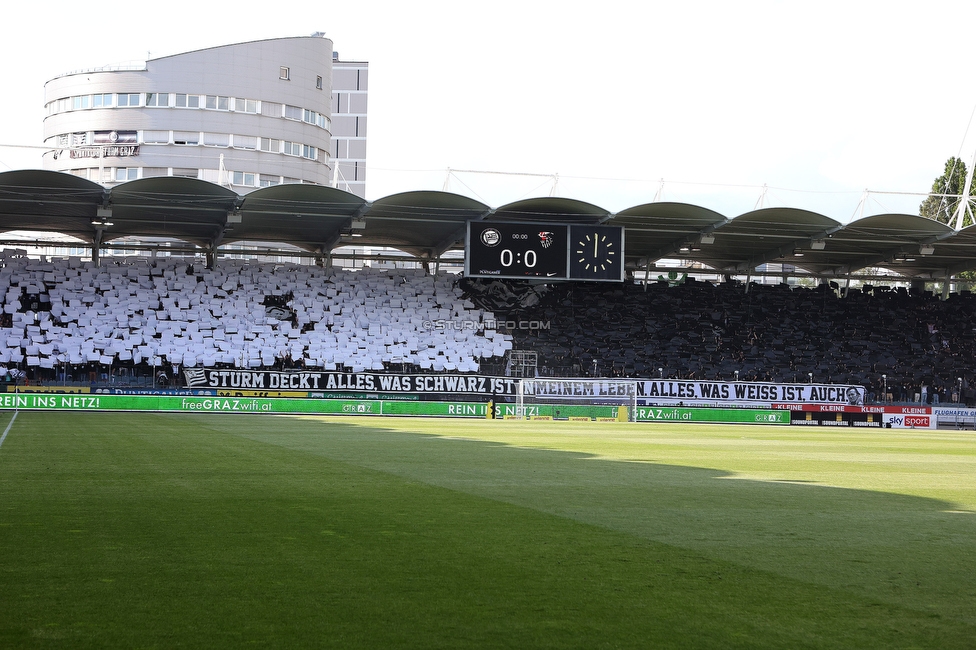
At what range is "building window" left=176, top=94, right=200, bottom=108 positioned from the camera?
73500 millimetres

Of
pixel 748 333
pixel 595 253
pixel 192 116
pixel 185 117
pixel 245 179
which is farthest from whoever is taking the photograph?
pixel 245 179

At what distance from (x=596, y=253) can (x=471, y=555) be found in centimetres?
3670

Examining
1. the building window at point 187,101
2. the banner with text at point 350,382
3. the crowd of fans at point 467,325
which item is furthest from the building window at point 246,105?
the banner with text at point 350,382

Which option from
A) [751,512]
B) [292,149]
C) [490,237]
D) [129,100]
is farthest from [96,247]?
[751,512]

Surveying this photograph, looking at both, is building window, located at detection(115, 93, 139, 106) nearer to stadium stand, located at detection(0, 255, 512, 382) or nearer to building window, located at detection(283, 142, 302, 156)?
building window, located at detection(283, 142, 302, 156)

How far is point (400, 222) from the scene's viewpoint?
147 feet

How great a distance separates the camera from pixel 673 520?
9.99m

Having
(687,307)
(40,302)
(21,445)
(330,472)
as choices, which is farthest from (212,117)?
(330,472)

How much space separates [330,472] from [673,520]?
20.2 feet

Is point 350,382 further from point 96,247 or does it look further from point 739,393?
point 739,393

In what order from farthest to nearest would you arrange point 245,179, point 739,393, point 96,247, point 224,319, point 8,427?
point 245,179
point 96,247
point 224,319
point 739,393
point 8,427

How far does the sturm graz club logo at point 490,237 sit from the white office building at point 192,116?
33369mm

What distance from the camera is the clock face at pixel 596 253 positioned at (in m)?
43.4

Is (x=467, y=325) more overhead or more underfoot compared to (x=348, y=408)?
more overhead
